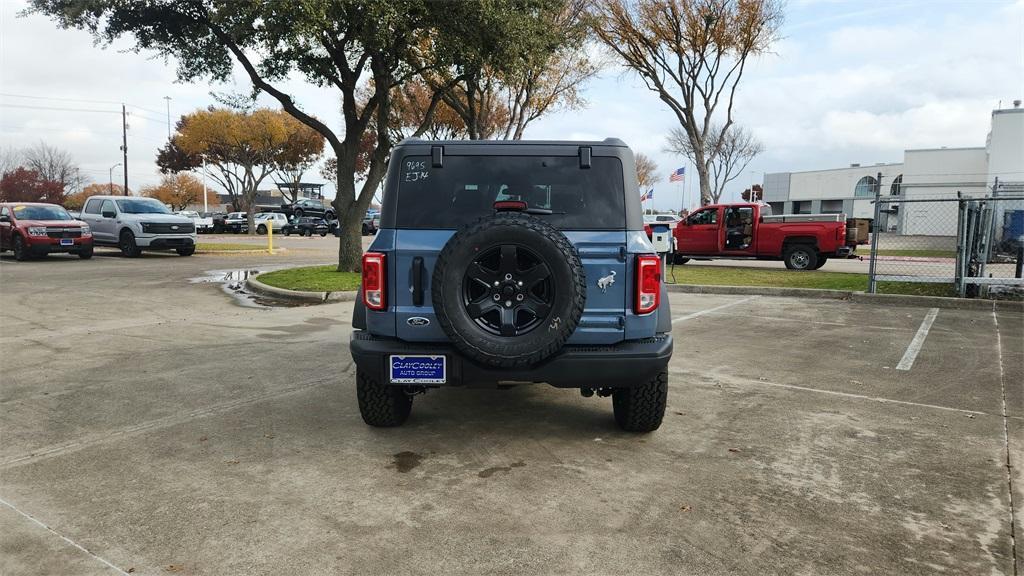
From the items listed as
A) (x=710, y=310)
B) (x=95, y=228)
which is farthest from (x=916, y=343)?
(x=95, y=228)

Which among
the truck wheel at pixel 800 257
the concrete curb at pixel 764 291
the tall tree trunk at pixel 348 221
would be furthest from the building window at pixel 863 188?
the tall tree trunk at pixel 348 221

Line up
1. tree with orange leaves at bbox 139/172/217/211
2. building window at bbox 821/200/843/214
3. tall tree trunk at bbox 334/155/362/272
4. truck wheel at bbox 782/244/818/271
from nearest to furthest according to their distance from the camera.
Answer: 1. tall tree trunk at bbox 334/155/362/272
2. truck wheel at bbox 782/244/818/271
3. building window at bbox 821/200/843/214
4. tree with orange leaves at bbox 139/172/217/211

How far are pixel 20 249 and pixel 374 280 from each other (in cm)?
1980

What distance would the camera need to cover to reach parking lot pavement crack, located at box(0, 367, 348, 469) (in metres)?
4.20

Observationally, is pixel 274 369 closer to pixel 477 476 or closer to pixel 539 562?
pixel 477 476

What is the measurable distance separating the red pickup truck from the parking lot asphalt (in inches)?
432

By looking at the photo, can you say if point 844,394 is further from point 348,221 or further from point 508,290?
point 348,221

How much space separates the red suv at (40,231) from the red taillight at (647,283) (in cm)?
2010

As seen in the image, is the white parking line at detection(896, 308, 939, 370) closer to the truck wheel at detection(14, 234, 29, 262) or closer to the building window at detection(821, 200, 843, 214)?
the truck wheel at detection(14, 234, 29, 262)

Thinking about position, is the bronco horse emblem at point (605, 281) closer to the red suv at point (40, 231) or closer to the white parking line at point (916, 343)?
the white parking line at point (916, 343)

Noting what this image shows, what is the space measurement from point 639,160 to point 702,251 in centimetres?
6749

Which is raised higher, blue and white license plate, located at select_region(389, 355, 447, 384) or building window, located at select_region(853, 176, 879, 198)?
building window, located at select_region(853, 176, 879, 198)

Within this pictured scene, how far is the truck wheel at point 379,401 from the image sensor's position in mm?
4547

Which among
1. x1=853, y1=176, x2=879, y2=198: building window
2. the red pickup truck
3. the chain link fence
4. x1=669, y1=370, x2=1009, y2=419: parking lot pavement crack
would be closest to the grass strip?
x1=669, y1=370, x2=1009, y2=419: parking lot pavement crack
